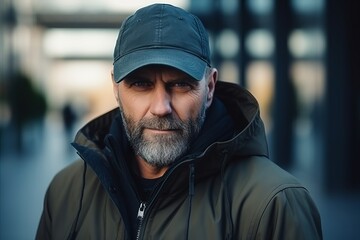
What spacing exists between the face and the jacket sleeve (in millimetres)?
411

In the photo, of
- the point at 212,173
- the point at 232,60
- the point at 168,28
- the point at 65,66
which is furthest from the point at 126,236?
the point at 65,66

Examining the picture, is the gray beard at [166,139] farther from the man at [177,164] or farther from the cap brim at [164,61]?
the cap brim at [164,61]

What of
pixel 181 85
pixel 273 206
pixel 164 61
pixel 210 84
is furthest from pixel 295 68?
pixel 273 206

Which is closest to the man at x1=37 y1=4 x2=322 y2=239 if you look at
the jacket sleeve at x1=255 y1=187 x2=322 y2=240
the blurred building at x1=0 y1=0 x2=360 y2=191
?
the jacket sleeve at x1=255 y1=187 x2=322 y2=240

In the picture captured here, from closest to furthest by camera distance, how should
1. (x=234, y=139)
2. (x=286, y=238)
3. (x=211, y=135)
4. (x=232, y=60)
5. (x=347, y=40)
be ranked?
(x=286, y=238)
(x=234, y=139)
(x=211, y=135)
(x=347, y=40)
(x=232, y=60)

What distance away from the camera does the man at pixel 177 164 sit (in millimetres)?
2014

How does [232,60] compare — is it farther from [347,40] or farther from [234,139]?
[234,139]

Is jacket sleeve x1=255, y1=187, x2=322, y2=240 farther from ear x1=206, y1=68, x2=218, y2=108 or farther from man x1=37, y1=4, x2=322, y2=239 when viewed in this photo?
ear x1=206, y1=68, x2=218, y2=108

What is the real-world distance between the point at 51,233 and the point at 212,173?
74cm

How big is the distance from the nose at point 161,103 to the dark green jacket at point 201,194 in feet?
0.58

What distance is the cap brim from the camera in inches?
83.4

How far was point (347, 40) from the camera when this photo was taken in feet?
36.7

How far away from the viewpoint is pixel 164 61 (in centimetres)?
211

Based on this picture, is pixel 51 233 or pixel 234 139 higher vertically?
pixel 234 139
